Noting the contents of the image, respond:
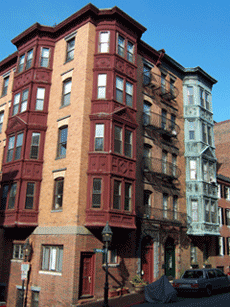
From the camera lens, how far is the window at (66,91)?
21.9 m

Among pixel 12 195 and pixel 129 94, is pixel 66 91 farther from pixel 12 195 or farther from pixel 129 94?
pixel 12 195

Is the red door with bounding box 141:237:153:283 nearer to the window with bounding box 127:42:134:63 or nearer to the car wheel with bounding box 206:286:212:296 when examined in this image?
the car wheel with bounding box 206:286:212:296

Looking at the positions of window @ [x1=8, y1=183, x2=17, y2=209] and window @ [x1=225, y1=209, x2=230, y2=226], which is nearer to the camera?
window @ [x1=8, y1=183, x2=17, y2=209]

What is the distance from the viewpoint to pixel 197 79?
30.2m

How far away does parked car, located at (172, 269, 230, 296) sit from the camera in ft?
58.0

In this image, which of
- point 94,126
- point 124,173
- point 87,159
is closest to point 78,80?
point 94,126

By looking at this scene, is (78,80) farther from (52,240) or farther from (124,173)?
(52,240)

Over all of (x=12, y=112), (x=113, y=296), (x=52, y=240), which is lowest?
(x=113, y=296)

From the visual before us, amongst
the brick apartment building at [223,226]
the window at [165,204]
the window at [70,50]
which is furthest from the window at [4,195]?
the brick apartment building at [223,226]

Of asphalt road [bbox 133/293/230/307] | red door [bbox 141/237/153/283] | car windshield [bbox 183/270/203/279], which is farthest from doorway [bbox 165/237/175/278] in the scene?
asphalt road [bbox 133/293/230/307]

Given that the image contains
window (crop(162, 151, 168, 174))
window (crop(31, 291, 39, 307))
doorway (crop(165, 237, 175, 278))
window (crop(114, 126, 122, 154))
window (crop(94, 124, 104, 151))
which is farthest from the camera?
window (crop(162, 151, 168, 174))

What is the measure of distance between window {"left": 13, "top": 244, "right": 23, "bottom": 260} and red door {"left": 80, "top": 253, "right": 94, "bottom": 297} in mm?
5678

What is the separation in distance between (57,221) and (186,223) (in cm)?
1177

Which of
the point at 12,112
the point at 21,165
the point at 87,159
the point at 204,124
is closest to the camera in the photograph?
the point at 87,159
